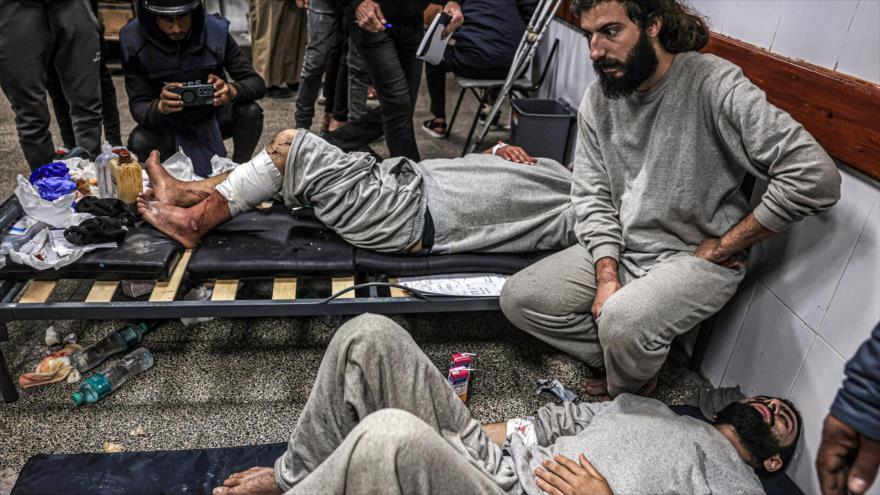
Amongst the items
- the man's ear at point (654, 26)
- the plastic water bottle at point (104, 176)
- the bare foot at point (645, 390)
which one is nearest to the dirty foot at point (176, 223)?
the plastic water bottle at point (104, 176)

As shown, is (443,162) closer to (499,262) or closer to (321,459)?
(499,262)

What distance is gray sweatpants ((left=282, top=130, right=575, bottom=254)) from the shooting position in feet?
6.52

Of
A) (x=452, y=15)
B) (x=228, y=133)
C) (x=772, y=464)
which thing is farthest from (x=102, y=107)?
(x=772, y=464)

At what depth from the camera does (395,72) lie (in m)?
2.87

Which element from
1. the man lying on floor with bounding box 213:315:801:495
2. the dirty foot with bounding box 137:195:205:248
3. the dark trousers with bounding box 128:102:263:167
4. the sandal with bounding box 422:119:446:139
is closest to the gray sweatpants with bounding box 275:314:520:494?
the man lying on floor with bounding box 213:315:801:495

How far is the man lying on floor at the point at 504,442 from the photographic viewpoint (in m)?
1.29

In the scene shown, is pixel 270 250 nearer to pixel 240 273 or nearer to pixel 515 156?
pixel 240 273

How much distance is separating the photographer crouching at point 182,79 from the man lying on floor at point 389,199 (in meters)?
0.43

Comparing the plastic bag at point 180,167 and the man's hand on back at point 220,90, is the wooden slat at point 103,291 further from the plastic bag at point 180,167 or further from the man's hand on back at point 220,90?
the man's hand on back at point 220,90

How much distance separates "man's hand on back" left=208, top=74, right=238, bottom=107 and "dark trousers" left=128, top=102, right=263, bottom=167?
0.63 ft

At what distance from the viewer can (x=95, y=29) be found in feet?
8.57

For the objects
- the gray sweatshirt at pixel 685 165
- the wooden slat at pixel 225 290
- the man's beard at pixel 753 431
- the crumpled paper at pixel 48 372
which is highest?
the gray sweatshirt at pixel 685 165

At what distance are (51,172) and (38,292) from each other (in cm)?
51

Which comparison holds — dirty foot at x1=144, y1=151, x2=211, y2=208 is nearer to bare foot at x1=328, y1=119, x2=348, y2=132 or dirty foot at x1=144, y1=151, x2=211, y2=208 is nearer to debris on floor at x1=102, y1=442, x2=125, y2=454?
debris on floor at x1=102, y1=442, x2=125, y2=454
